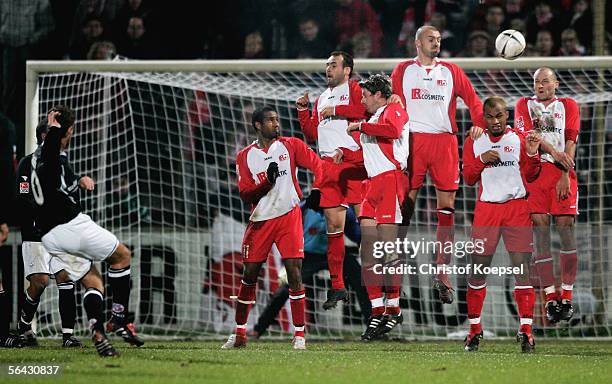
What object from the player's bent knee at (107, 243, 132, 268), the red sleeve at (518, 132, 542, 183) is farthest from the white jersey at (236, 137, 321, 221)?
the red sleeve at (518, 132, 542, 183)

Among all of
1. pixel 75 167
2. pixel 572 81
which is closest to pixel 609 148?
pixel 572 81

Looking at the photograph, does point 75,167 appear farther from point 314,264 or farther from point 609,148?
point 609,148

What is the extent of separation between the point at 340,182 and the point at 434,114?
1.05 m

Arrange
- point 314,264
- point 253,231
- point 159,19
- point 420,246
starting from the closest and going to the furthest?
point 253,231 → point 314,264 → point 420,246 → point 159,19

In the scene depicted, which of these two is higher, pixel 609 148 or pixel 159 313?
pixel 609 148

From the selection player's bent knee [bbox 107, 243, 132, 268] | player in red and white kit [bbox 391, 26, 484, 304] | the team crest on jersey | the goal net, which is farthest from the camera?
the goal net

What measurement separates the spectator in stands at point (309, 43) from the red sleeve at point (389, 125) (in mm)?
4807

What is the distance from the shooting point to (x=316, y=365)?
8023 millimetres

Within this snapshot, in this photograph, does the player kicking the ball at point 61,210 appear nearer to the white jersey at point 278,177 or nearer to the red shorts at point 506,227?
the white jersey at point 278,177

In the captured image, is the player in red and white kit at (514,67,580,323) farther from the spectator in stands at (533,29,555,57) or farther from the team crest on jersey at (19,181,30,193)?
the team crest on jersey at (19,181,30,193)

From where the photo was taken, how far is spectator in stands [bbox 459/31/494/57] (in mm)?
13915

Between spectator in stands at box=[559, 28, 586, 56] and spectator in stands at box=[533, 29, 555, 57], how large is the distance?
0.14 meters

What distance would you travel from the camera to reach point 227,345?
9.89 metres

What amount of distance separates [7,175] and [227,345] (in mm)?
4217
